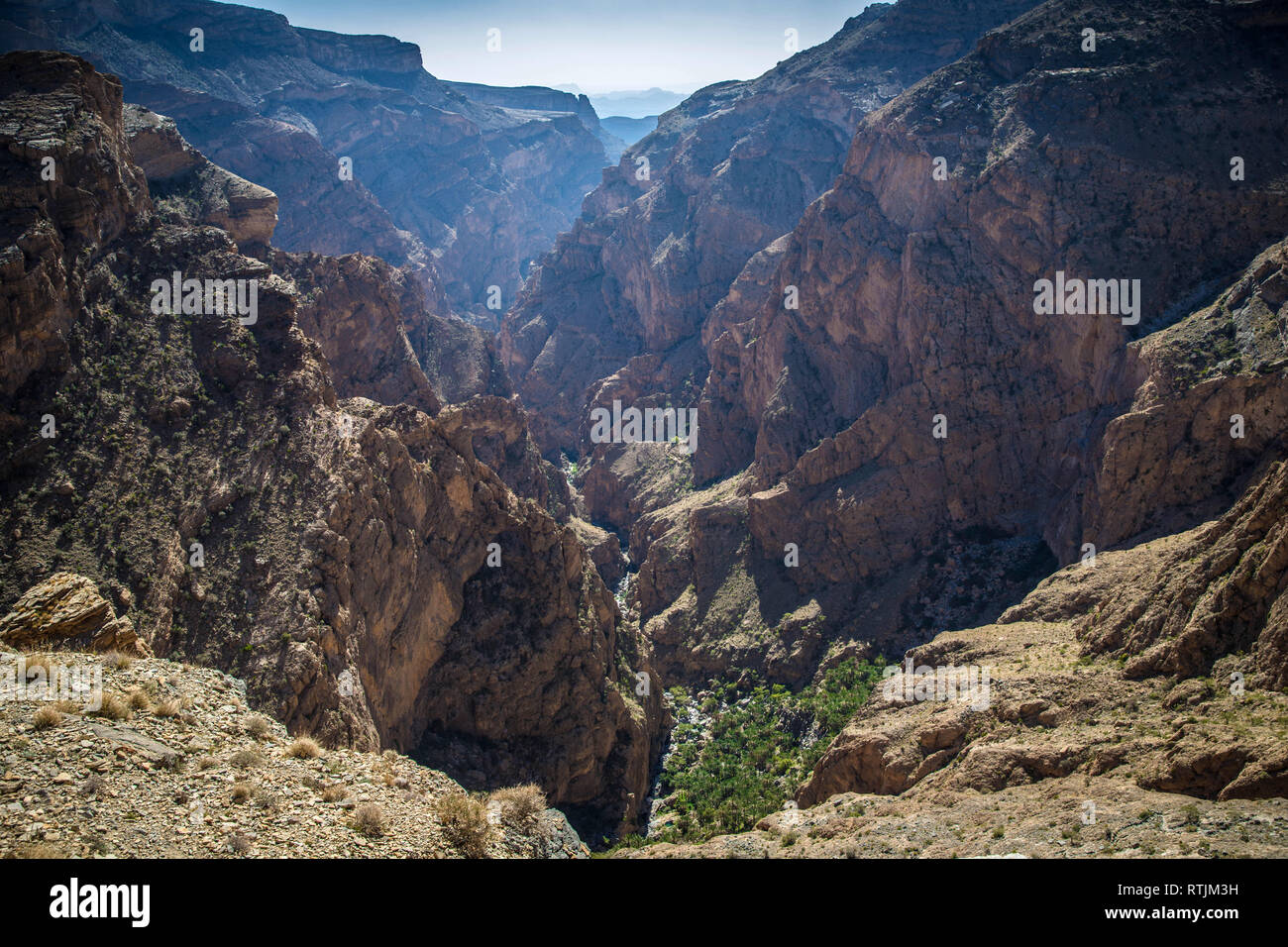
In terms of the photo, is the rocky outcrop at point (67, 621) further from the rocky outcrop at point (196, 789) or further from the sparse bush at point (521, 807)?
the sparse bush at point (521, 807)

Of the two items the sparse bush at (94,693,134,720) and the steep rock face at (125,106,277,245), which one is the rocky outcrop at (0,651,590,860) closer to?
the sparse bush at (94,693,134,720)

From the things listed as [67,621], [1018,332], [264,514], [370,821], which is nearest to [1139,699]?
[370,821]

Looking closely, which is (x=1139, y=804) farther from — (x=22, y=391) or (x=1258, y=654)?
(x=22, y=391)

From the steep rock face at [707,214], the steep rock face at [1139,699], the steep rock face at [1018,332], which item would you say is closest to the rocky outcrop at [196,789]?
the steep rock face at [1139,699]

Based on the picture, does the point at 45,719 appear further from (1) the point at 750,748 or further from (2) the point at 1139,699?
(1) the point at 750,748

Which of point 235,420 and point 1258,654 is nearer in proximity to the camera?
point 1258,654
